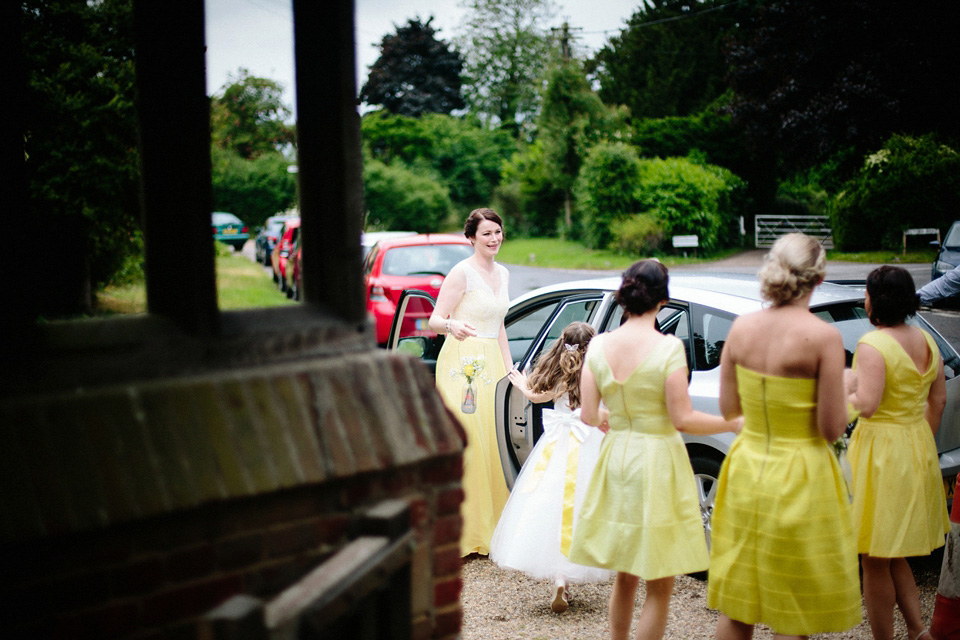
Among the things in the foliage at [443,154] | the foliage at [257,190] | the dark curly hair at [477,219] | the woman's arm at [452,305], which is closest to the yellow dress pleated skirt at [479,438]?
the woman's arm at [452,305]

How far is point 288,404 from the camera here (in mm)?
1708

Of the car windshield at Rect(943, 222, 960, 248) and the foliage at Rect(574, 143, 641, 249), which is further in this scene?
the foliage at Rect(574, 143, 641, 249)

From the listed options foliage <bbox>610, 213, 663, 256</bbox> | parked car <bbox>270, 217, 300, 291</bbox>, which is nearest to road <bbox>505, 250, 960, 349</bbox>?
foliage <bbox>610, 213, 663, 256</bbox>

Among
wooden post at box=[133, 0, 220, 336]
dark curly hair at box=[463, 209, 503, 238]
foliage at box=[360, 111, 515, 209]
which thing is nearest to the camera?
wooden post at box=[133, 0, 220, 336]

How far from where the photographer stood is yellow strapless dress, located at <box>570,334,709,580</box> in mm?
3225

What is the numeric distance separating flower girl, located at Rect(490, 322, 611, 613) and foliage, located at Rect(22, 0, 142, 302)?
20.6 feet

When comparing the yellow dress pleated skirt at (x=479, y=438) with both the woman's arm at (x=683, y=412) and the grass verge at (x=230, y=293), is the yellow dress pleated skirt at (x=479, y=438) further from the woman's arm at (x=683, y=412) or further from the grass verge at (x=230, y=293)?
the woman's arm at (x=683, y=412)

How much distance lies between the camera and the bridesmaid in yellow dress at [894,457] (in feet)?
11.4

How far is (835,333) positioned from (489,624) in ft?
7.51

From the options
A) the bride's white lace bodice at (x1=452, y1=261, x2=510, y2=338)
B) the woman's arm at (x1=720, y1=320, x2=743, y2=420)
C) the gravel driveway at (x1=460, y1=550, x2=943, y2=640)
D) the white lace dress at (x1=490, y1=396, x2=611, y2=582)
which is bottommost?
the gravel driveway at (x1=460, y1=550, x2=943, y2=640)

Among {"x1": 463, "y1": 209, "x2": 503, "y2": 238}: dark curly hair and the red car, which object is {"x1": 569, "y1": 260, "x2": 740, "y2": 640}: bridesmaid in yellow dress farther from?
the red car

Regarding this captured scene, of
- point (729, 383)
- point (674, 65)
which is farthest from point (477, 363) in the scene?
point (674, 65)

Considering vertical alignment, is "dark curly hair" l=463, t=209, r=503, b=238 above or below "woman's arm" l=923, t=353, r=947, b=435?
above

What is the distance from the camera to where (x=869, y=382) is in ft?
11.4
